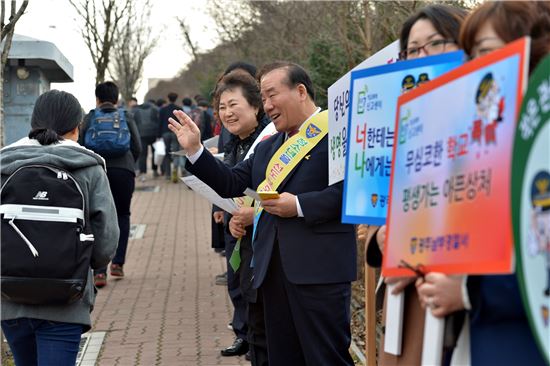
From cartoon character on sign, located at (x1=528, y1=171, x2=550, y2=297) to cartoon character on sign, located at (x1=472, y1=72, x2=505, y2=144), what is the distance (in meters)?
0.29

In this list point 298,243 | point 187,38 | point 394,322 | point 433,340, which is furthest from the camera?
point 187,38

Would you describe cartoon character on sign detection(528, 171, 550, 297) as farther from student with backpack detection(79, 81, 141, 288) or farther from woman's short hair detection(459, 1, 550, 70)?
student with backpack detection(79, 81, 141, 288)

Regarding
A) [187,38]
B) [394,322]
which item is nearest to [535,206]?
[394,322]

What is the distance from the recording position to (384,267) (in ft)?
11.6

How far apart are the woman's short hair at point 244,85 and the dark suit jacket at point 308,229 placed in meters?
1.37

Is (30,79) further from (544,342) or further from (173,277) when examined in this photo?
(544,342)

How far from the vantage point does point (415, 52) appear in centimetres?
396

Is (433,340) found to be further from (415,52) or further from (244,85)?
(244,85)

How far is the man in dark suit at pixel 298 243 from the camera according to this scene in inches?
217

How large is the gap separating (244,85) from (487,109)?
4273mm

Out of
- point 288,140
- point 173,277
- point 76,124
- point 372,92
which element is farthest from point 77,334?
point 173,277

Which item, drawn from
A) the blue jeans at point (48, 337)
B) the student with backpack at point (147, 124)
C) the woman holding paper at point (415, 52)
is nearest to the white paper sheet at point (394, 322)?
the woman holding paper at point (415, 52)

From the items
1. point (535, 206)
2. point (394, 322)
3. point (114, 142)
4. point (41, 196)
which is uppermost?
point (114, 142)

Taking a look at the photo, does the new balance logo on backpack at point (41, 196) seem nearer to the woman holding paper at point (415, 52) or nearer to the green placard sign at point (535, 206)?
the woman holding paper at point (415, 52)
